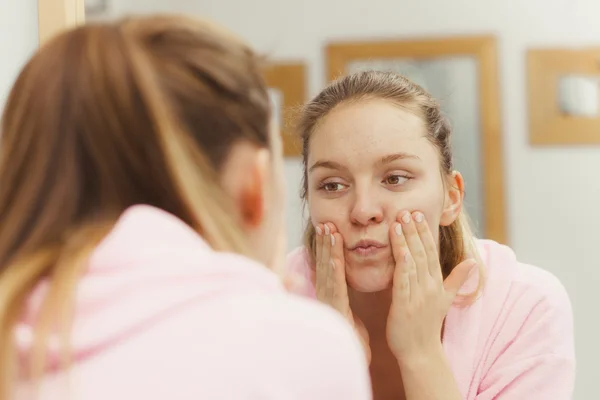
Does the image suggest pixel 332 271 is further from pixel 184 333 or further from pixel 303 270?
pixel 184 333

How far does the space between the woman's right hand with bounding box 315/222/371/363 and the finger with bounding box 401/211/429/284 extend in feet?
0.28

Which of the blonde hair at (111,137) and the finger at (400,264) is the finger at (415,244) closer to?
the finger at (400,264)

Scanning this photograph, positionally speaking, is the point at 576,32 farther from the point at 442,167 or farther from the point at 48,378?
the point at 48,378

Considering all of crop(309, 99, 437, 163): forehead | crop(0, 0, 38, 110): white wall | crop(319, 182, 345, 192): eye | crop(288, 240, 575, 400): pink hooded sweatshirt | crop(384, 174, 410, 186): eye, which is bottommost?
crop(288, 240, 575, 400): pink hooded sweatshirt

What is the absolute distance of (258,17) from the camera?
7.78 ft

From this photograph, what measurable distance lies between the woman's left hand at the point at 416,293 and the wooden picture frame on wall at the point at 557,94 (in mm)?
1349

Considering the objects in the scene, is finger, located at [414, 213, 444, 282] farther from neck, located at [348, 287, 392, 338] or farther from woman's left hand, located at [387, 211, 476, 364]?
neck, located at [348, 287, 392, 338]

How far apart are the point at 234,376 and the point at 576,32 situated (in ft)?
6.73

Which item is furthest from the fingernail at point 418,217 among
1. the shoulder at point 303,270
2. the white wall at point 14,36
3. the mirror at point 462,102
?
the mirror at point 462,102

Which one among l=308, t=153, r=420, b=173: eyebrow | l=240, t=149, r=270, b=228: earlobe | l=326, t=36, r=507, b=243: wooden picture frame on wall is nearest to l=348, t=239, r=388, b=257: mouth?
l=308, t=153, r=420, b=173: eyebrow

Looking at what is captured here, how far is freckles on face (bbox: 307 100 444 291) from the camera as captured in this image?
936mm

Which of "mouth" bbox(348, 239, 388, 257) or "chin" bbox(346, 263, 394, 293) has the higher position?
"mouth" bbox(348, 239, 388, 257)

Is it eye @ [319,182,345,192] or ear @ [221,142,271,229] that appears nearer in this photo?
ear @ [221,142,271,229]

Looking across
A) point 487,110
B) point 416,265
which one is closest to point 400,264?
point 416,265
